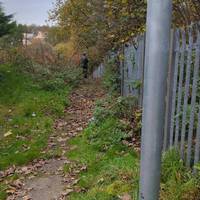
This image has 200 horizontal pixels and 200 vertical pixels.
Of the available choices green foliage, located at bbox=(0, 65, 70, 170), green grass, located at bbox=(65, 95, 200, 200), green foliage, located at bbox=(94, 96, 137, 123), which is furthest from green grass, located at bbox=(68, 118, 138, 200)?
green foliage, located at bbox=(0, 65, 70, 170)

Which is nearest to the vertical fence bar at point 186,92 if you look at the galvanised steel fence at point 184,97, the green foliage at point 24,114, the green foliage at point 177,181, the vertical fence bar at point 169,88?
the galvanised steel fence at point 184,97

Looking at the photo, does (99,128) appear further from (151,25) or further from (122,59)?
(151,25)

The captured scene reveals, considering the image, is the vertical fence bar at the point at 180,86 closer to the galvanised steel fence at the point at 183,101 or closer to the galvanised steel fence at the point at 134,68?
the galvanised steel fence at the point at 183,101

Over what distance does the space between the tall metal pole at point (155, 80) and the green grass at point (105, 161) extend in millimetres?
2519

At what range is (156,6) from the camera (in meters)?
1.94

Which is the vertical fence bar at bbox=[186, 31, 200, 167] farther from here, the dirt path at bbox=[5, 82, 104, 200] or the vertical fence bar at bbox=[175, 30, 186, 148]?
the dirt path at bbox=[5, 82, 104, 200]

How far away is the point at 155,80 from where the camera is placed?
198 cm

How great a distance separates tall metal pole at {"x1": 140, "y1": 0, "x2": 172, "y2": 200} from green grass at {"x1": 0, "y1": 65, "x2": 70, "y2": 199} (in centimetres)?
413

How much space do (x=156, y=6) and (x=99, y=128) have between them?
6335mm

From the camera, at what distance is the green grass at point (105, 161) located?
4.82 m

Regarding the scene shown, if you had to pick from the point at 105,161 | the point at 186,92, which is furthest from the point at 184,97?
the point at 105,161

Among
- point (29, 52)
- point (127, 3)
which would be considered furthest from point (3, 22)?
point (127, 3)

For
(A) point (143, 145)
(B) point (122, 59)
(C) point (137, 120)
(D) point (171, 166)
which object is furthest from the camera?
(B) point (122, 59)

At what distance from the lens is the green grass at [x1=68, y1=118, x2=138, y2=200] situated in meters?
4.82
